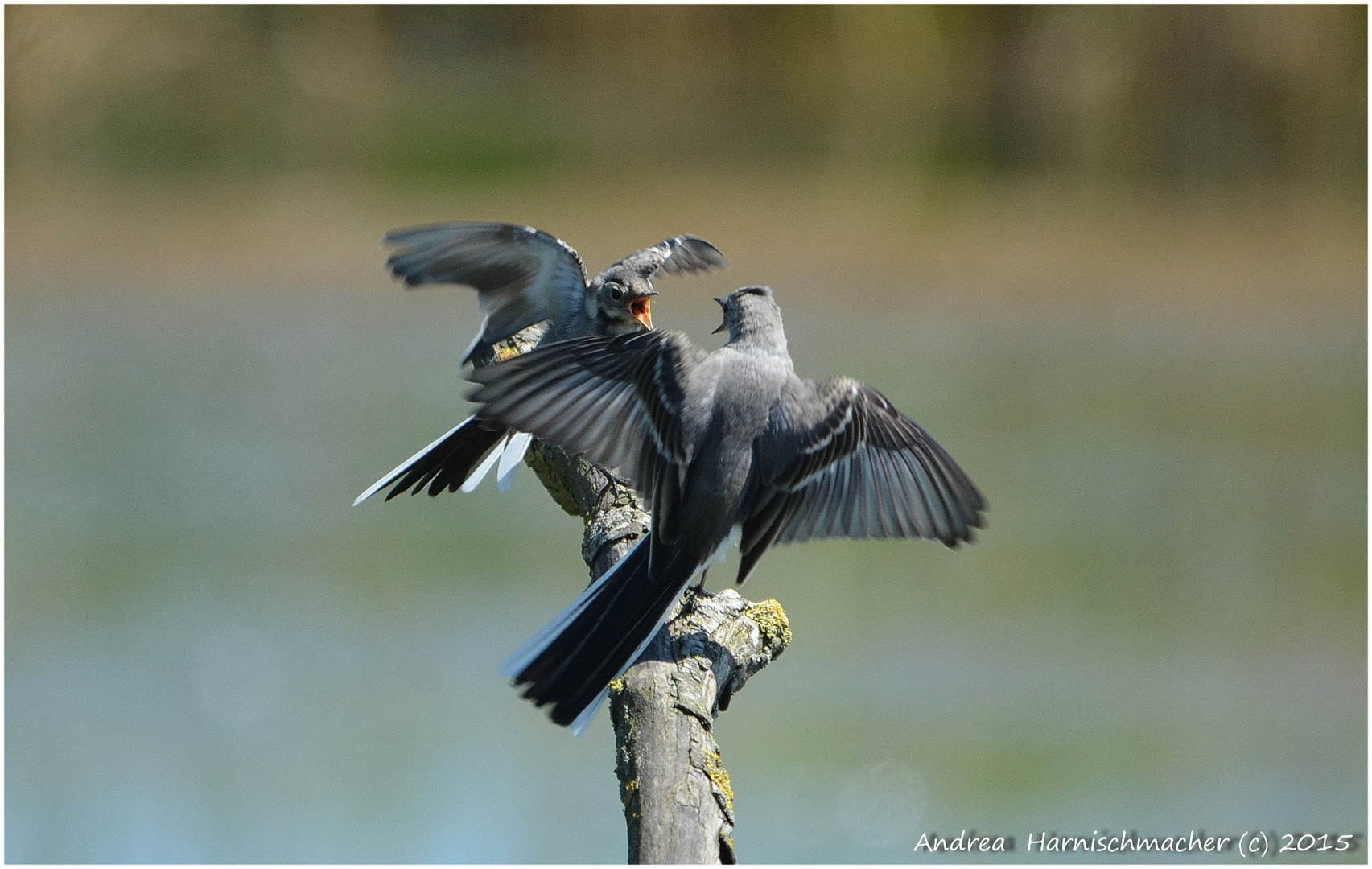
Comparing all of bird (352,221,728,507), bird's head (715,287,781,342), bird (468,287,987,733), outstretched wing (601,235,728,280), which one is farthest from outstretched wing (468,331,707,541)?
outstretched wing (601,235,728,280)

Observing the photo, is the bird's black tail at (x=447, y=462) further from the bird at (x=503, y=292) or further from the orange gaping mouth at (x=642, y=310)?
the orange gaping mouth at (x=642, y=310)

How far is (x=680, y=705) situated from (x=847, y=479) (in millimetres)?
580

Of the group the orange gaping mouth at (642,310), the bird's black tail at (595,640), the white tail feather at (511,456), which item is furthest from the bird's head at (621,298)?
the bird's black tail at (595,640)

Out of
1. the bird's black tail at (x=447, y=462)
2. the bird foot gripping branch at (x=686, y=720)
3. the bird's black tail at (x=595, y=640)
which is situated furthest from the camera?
the bird's black tail at (x=447, y=462)

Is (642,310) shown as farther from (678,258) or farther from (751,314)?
(751,314)

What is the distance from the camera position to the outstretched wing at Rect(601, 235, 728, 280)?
2.72 metres

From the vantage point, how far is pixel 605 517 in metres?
2.17

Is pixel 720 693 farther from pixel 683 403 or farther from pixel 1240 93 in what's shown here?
pixel 1240 93

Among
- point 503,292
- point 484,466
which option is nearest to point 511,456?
point 484,466

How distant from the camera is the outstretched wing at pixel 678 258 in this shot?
8.93ft

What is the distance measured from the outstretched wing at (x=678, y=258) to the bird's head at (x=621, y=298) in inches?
1.5

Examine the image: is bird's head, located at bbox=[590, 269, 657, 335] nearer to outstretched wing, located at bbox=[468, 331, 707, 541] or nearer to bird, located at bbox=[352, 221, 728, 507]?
bird, located at bbox=[352, 221, 728, 507]

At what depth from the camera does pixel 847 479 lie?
206 cm

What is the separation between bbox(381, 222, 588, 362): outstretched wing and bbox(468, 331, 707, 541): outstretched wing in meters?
0.65
